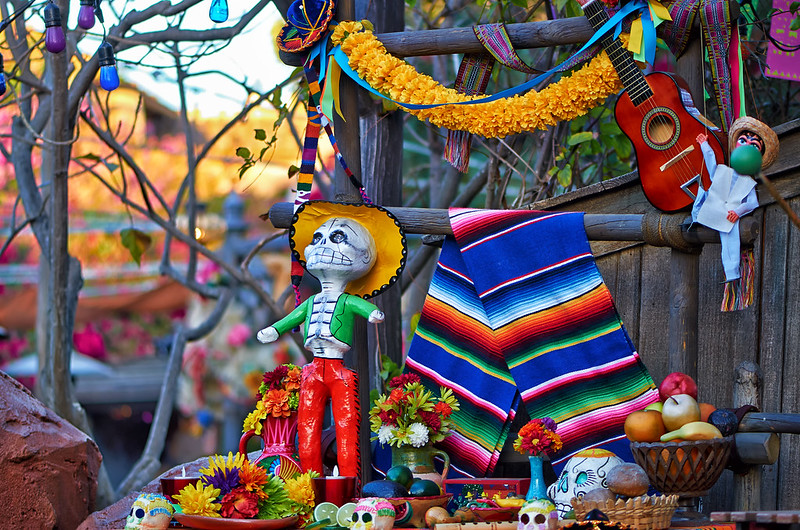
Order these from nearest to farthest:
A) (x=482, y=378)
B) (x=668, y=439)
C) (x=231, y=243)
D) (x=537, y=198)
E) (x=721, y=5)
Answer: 1. (x=668, y=439)
2. (x=721, y=5)
3. (x=482, y=378)
4. (x=537, y=198)
5. (x=231, y=243)

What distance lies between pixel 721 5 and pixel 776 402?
4.88 ft

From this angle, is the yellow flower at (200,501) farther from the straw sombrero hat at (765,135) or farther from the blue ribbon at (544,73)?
the straw sombrero hat at (765,135)

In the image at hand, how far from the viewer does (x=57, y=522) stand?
3.64 m

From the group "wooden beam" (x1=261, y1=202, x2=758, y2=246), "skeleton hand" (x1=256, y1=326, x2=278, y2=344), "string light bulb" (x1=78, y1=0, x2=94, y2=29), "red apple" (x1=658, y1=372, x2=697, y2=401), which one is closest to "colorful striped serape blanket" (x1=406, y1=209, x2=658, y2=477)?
"wooden beam" (x1=261, y1=202, x2=758, y2=246)

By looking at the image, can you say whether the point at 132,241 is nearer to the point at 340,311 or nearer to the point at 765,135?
the point at 340,311

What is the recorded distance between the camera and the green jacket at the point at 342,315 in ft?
11.9

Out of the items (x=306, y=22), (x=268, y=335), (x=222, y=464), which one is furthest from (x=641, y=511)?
(x=306, y=22)

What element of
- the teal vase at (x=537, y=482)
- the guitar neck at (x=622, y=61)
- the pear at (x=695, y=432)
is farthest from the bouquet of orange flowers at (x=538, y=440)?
the guitar neck at (x=622, y=61)

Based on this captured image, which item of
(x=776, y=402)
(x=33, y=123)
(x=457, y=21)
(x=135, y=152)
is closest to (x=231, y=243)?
(x=135, y=152)

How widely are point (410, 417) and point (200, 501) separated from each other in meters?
0.87

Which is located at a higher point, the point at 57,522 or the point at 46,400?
the point at 46,400

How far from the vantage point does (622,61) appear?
3.64 m

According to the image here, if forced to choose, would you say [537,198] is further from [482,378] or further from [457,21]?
[457,21]

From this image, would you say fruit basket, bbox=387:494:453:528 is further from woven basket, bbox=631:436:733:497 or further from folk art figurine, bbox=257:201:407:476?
woven basket, bbox=631:436:733:497
